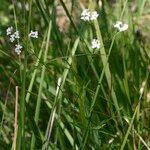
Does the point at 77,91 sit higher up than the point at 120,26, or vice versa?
the point at 120,26

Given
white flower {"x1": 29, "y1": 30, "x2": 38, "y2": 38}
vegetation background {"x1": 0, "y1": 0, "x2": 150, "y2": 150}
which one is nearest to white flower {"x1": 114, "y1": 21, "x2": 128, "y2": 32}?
vegetation background {"x1": 0, "y1": 0, "x2": 150, "y2": 150}

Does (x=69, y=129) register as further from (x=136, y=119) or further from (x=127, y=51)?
(x=127, y=51)

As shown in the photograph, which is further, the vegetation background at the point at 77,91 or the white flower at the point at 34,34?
the vegetation background at the point at 77,91

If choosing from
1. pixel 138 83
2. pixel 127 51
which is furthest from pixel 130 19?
pixel 138 83

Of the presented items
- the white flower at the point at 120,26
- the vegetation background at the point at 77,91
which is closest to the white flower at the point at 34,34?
the vegetation background at the point at 77,91

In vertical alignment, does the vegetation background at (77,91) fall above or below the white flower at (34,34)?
below

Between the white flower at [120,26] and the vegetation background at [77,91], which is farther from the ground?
the white flower at [120,26]

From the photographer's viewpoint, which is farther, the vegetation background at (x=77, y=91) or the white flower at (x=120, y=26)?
the vegetation background at (x=77, y=91)

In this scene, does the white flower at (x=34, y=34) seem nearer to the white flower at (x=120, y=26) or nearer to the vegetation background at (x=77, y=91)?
the vegetation background at (x=77, y=91)

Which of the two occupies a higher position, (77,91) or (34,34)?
(34,34)
